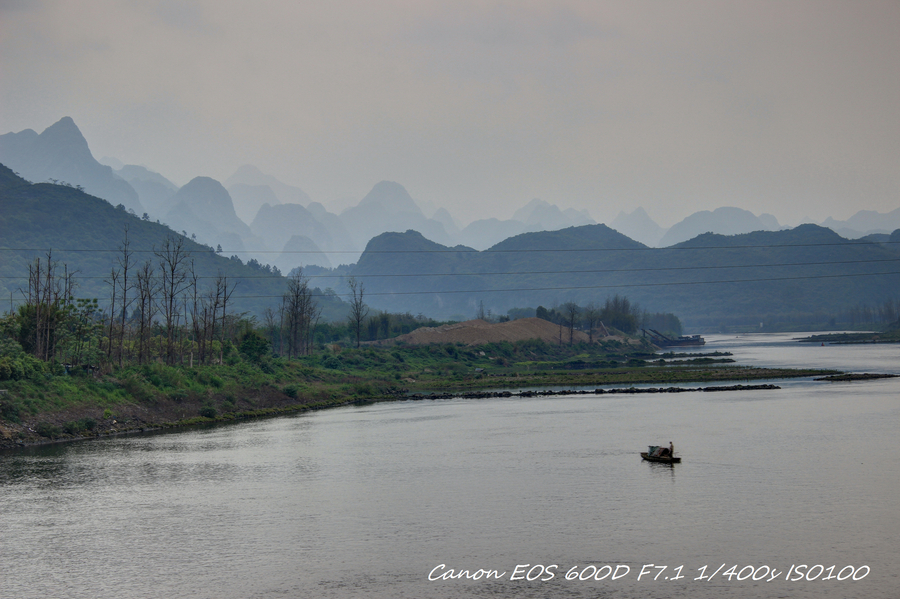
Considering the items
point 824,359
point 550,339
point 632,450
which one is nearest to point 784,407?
point 632,450

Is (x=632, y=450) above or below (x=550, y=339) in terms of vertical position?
below

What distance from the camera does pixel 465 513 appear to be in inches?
1131

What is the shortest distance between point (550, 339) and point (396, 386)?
6725 cm

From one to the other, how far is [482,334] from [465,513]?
105794 millimetres

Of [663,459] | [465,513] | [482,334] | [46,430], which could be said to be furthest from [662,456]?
[482,334]

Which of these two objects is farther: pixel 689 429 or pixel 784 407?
pixel 784 407

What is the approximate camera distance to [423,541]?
2536 centimetres

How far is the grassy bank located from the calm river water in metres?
5.05

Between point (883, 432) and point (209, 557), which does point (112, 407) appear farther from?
point (883, 432)

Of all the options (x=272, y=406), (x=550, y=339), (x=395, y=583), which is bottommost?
(x=395, y=583)

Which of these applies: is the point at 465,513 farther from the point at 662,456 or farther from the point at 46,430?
the point at 46,430

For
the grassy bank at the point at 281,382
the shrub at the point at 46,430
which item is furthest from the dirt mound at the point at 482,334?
the shrub at the point at 46,430

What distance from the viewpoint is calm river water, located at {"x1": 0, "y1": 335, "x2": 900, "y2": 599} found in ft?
71.6

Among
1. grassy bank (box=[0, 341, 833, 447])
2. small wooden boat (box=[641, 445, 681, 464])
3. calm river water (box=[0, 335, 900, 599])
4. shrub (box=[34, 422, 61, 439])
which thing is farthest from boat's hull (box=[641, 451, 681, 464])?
shrub (box=[34, 422, 61, 439])
